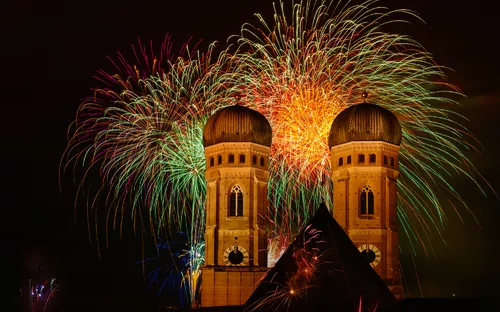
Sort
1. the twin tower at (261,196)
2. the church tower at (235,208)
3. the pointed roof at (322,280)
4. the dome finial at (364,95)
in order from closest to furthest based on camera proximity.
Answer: the pointed roof at (322,280) < the twin tower at (261,196) < the church tower at (235,208) < the dome finial at (364,95)

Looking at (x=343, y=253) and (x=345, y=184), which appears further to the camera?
(x=345, y=184)

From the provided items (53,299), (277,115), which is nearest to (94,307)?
(53,299)

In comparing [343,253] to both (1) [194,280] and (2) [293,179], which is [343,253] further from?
(1) [194,280]

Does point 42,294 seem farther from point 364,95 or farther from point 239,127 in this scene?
point 364,95

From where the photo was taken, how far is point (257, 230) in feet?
227

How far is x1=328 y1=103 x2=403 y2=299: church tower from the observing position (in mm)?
69062

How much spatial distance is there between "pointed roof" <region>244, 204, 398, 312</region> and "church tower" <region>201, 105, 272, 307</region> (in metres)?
7.43

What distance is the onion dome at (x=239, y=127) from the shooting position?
229 ft

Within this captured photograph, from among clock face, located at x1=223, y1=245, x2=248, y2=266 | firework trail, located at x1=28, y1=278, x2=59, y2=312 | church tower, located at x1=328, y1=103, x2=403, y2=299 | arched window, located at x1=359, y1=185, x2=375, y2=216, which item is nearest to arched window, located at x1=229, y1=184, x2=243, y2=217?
clock face, located at x1=223, y1=245, x2=248, y2=266

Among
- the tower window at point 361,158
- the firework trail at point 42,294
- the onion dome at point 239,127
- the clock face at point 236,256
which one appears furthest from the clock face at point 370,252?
the firework trail at point 42,294

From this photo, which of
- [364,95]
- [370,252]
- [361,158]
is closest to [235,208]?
[361,158]

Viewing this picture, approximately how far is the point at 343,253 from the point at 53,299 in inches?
901

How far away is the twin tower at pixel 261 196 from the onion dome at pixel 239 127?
50 mm

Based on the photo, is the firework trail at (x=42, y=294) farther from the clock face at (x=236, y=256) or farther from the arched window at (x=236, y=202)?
the arched window at (x=236, y=202)
